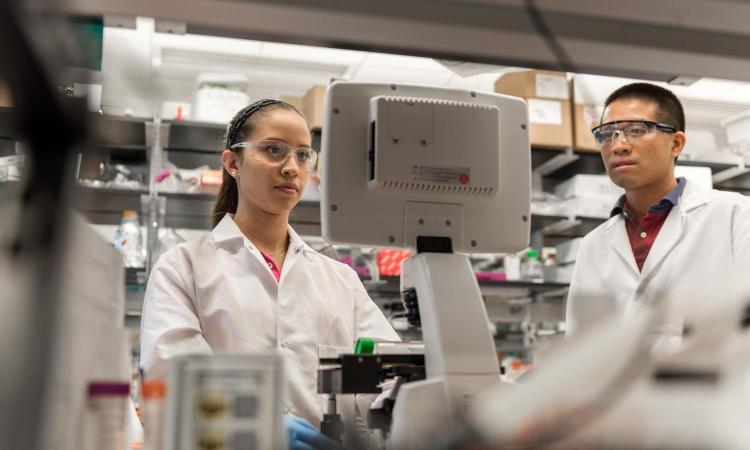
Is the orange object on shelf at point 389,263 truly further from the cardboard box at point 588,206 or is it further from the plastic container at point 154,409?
the plastic container at point 154,409

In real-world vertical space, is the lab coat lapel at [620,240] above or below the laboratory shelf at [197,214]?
below

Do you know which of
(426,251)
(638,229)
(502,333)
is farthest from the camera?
(502,333)

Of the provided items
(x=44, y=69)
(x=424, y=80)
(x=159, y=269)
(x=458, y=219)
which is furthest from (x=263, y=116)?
(x=424, y=80)

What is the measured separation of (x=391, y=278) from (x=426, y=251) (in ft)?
8.29

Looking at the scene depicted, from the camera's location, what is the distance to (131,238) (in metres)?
3.54

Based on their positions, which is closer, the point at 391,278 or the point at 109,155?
the point at 109,155

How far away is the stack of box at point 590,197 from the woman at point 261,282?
261 cm

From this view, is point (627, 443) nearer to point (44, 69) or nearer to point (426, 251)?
point (44, 69)

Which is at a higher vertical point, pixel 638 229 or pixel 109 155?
pixel 638 229

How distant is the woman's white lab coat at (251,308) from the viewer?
4.83 feet

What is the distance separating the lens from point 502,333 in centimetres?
430

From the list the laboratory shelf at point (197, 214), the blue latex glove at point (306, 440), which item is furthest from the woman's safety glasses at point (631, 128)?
the laboratory shelf at point (197, 214)

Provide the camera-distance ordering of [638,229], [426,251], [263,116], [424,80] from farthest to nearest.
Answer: [424,80]
[638,229]
[263,116]
[426,251]

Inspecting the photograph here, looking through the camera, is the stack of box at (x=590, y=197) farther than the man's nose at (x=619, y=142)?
Yes
